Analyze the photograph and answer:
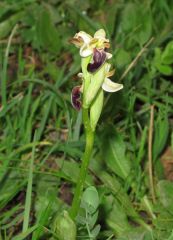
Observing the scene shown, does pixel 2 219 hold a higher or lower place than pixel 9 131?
lower

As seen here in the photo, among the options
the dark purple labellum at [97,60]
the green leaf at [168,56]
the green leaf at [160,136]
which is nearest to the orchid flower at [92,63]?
the dark purple labellum at [97,60]

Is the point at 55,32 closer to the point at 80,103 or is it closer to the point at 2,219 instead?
the point at 2,219

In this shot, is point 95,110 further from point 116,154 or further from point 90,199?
point 116,154

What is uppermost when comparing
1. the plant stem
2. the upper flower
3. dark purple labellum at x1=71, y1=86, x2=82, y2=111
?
the upper flower

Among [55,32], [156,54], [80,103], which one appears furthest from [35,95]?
[80,103]

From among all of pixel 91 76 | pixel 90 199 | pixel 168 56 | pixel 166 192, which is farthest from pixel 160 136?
pixel 91 76

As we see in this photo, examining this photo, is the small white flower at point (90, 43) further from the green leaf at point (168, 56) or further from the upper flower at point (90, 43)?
the green leaf at point (168, 56)

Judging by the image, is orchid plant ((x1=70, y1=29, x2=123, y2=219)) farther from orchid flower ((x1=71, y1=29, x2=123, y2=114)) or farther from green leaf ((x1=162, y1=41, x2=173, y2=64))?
green leaf ((x1=162, y1=41, x2=173, y2=64))

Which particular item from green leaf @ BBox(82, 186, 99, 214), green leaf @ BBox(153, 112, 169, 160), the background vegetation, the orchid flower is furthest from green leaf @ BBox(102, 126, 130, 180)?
the orchid flower
